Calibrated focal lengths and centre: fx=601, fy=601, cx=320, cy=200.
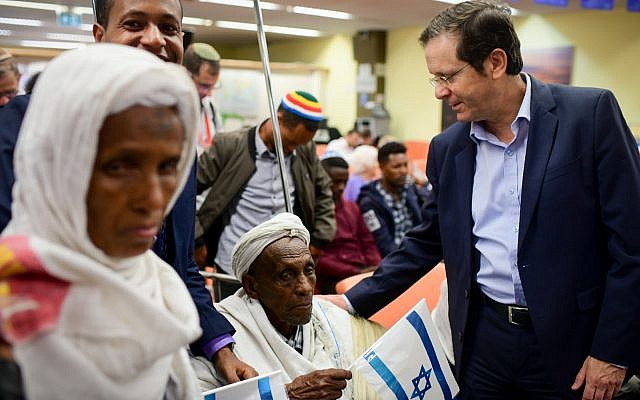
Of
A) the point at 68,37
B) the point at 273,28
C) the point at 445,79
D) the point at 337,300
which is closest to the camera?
the point at 445,79

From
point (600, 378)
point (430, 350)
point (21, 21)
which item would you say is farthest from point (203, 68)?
point (21, 21)

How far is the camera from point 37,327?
2.22ft

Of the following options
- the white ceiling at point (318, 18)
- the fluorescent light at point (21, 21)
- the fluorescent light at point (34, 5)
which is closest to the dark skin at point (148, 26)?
the white ceiling at point (318, 18)

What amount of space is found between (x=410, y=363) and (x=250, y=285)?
556mm

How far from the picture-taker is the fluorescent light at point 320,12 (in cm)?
965

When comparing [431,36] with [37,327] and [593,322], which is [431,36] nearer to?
[593,322]

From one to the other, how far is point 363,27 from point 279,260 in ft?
35.3

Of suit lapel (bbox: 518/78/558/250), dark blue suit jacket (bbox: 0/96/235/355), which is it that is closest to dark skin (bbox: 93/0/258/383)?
dark blue suit jacket (bbox: 0/96/235/355)

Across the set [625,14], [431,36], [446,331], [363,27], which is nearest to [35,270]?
[431,36]

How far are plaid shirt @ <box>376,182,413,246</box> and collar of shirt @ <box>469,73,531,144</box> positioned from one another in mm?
2404

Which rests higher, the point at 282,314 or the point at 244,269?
the point at 244,269

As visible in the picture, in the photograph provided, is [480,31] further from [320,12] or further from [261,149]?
[320,12]

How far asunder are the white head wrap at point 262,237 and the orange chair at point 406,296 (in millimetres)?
753

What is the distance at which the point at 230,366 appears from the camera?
150 cm
